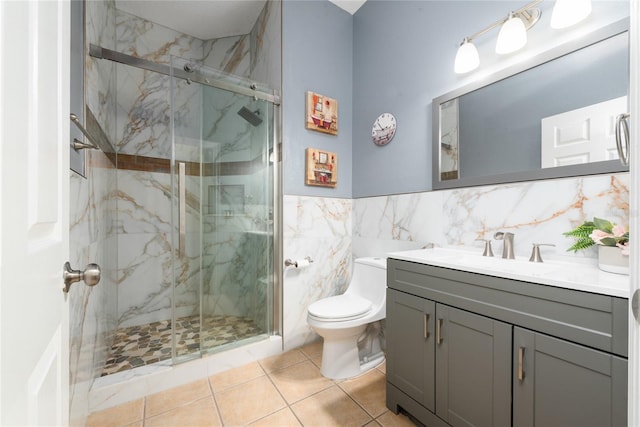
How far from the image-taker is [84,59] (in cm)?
126

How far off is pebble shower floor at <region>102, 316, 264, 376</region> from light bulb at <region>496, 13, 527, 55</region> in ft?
7.88

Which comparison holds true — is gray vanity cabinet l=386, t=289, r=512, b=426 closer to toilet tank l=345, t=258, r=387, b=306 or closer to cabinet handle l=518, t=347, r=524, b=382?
Answer: cabinet handle l=518, t=347, r=524, b=382

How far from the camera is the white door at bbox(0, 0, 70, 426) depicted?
0.32m

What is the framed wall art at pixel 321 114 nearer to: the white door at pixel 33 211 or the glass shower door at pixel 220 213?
the glass shower door at pixel 220 213

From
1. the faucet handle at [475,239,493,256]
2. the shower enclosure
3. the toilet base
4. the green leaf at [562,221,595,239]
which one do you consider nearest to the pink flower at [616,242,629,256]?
the green leaf at [562,221,595,239]

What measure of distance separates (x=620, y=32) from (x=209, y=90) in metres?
2.18

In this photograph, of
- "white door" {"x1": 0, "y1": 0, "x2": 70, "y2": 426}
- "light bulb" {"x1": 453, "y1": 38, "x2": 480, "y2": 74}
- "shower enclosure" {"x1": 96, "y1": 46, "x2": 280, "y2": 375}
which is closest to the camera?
"white door" {"x1": 0, "y1": 0, "x2": 70, "y2": 426}

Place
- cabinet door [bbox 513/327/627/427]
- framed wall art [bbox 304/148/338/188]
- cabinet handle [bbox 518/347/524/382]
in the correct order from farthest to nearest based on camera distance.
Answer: framed wall art [bbox 304/148/338/188] → cabinet handle [bbox 518/347/524/382] → cabinet door [bbox 513/327/627/427]

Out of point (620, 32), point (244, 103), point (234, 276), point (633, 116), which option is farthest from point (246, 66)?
point (633, 116)

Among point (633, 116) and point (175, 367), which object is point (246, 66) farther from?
point (633, 116)

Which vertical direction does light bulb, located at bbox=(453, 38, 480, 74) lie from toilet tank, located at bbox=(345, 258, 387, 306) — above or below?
above

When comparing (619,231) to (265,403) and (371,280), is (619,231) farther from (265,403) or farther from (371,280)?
(265,403)

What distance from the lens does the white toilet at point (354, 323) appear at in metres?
1.61

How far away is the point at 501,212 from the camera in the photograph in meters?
1.39
